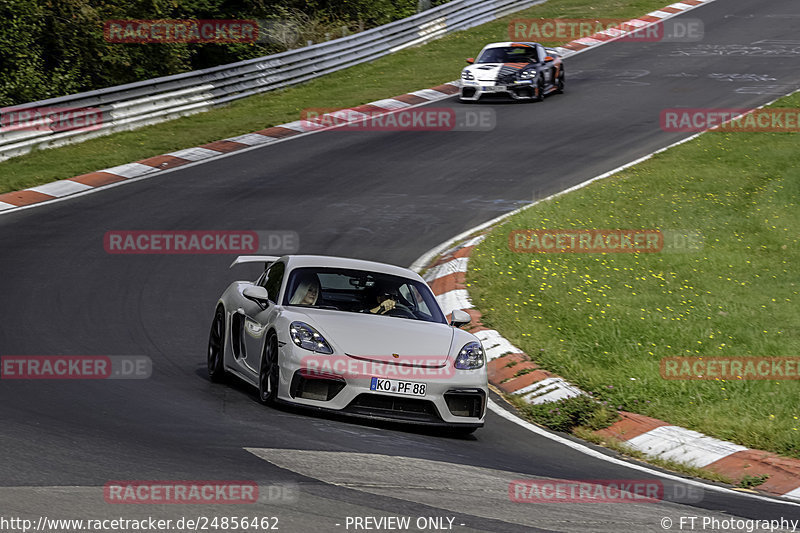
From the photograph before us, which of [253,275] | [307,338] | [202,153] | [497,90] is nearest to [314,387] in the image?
[307,338]

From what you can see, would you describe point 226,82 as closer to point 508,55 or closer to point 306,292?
point 508,55

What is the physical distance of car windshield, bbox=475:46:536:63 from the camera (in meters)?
27.9

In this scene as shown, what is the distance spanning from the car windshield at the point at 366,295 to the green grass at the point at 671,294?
171 centimetres

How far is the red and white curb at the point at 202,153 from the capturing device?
742 inches

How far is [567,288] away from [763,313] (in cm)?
229

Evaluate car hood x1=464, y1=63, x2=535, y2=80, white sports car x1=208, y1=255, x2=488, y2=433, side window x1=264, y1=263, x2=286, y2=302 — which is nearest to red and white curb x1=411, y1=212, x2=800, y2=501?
white sports car x1=208, y1=255, x2=488, y2=433

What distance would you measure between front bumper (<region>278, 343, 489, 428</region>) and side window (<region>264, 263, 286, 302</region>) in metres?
1.20

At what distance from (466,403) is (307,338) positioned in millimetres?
1362

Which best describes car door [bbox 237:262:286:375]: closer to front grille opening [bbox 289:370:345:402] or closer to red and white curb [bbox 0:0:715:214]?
front grille opening [bbox 289:370:345:402]

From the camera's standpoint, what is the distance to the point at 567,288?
14.0 metres

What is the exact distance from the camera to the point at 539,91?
27.7m

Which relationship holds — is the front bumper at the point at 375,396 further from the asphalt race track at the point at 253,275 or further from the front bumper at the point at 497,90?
the front bumper at the point at 497,90

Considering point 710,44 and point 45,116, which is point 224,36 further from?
point 710,44

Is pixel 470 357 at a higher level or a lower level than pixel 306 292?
lower
